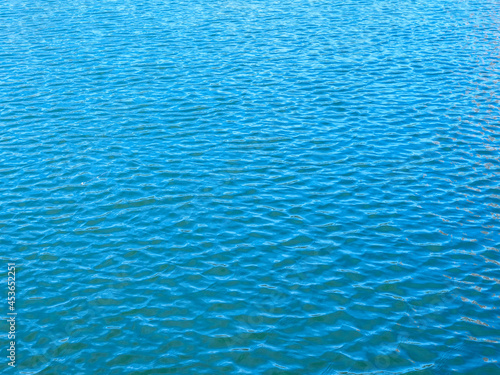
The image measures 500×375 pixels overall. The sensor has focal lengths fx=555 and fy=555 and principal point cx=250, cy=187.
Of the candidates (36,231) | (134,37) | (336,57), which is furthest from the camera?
(134,37)

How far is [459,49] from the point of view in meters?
46.0

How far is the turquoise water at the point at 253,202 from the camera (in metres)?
19.9

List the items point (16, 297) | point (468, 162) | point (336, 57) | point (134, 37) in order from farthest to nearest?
point (134, 37), point (336, 57), point (468, 162), point (16, 297)

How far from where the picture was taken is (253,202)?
27.6m

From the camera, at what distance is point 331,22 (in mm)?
53281

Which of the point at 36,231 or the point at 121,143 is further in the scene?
the point at 121,143

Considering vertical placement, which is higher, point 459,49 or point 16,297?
Result: point 459,49

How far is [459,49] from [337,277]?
1220 inches

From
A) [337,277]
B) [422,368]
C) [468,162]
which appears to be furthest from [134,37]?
[422,368]

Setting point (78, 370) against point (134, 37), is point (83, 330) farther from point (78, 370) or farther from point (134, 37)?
point (134, 37)

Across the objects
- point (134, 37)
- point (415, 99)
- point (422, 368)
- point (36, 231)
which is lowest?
point (422, 368)

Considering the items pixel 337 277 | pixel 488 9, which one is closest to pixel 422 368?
pixel 337 277

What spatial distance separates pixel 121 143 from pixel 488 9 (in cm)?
4269

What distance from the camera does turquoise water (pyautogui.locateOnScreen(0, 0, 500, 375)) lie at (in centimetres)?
1991
